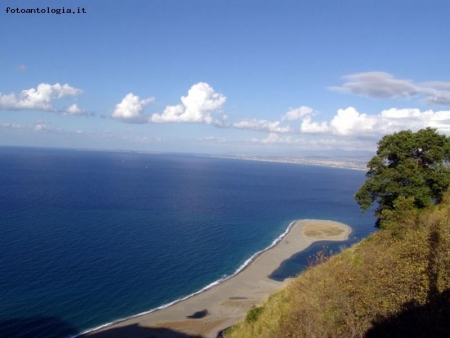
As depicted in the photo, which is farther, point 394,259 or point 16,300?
point 16,300

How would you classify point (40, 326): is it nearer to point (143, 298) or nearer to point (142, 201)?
point (143, 298)

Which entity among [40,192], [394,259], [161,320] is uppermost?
[394,259]

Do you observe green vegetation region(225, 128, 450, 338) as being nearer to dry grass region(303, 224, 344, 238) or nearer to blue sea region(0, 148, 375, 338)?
blue sea region(0, 148, 375, 338)

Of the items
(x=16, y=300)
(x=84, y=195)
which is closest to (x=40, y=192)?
(x=84, y=195)

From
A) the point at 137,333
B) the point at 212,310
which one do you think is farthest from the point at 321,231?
the point at 137,333

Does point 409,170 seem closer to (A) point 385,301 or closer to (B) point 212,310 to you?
(A) point 385,301

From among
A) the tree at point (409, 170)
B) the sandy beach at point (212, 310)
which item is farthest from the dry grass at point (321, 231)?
the tree at point (409, 170)

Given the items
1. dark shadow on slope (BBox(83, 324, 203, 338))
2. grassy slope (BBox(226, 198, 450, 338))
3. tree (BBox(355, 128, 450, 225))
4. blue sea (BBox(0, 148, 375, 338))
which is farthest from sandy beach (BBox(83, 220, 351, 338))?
grassy slope (BBox(226, 198, 450, 338))

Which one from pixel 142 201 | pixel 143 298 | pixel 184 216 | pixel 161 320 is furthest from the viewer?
pixel 142 201
